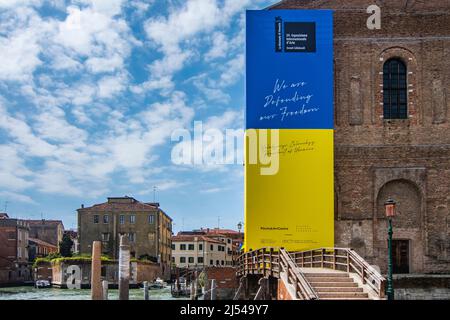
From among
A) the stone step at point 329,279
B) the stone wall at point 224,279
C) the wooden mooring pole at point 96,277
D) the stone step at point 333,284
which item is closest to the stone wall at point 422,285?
the stone wall at point 224,279

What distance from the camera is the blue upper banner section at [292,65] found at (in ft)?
81.7

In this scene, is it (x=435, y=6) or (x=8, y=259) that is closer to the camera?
(x=435, y=6)

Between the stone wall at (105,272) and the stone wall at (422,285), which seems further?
the stone wall at (105,272)

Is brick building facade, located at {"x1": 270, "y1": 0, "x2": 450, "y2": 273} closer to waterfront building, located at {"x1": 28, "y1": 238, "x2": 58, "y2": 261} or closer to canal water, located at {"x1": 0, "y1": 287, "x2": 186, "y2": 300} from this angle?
canal water, located at {"x1": 0, "y1": 287, "x2": 186, "y2": 300}

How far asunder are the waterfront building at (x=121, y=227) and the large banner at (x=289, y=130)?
132ft

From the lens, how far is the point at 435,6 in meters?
26.0

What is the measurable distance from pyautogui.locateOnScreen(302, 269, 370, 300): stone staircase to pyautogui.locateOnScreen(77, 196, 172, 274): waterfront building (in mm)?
48293

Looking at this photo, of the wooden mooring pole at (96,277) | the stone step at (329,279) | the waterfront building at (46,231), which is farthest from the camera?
the waterfront building at (46,231)

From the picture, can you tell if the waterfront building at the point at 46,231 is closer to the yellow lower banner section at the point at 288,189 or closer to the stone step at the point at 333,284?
the yellow lower banner section at the point at 288,189

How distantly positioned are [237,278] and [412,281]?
27.6 ft

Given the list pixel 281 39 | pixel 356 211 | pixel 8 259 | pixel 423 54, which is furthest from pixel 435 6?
pixel 8 259

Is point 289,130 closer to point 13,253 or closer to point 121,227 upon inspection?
point 121,227
